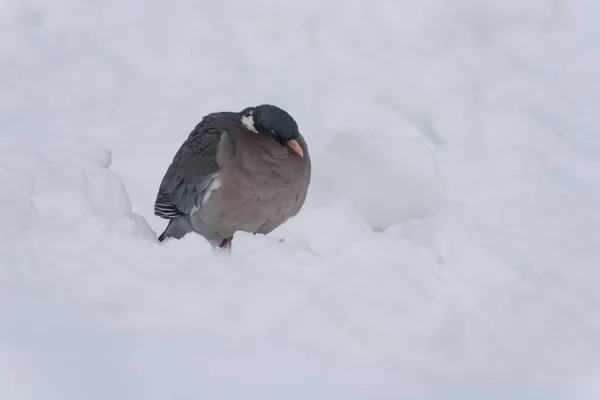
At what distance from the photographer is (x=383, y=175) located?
12.9ft

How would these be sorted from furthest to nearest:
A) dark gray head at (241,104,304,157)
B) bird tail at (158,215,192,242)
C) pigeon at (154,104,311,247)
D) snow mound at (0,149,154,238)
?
bird tail at (158,215,192,242)
dark gray head at (241,104,304,157)
pigeon at (154,104,311,247)
snow mound at (0,149,154,238)

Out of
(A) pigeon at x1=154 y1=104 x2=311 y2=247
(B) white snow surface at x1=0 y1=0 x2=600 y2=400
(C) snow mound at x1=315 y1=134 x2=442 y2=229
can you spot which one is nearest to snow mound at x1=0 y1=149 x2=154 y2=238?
(B) white snow surface at x1=0 y1=0 x2=600 y2=400

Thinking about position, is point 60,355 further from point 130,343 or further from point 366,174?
point 366,174

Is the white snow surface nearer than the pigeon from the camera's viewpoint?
Yes

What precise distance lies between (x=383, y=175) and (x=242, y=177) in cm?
98

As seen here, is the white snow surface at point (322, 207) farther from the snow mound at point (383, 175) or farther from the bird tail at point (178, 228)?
the bird tail at point (178, 228)

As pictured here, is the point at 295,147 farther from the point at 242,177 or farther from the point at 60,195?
the point at 60,195

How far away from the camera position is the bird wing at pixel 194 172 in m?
3.23

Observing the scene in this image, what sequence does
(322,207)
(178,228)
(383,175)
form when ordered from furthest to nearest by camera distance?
(383,175)
(178,228)
(322,207)

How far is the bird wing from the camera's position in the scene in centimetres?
323

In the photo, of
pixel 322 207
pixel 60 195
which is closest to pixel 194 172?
pixel 322 207

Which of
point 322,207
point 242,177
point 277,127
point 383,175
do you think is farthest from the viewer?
point 383,175

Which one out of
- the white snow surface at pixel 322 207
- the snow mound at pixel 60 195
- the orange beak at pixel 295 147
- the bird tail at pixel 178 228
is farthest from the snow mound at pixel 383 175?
the snow mound at pixel 60 195

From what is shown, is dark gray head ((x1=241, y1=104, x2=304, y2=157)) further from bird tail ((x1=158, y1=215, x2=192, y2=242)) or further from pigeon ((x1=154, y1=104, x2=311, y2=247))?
bird tail ((x1=158, y1=215, x2=192, y2=242))
